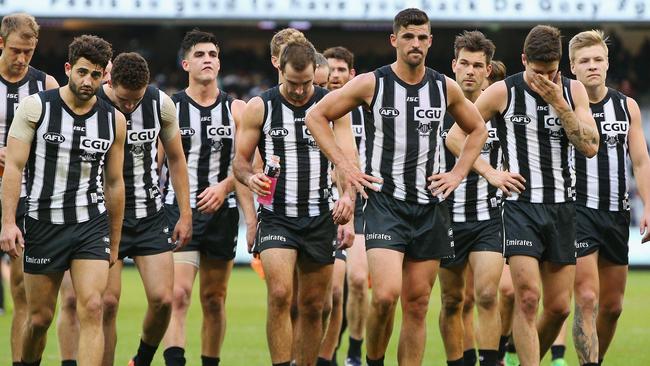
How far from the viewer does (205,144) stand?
1040cm

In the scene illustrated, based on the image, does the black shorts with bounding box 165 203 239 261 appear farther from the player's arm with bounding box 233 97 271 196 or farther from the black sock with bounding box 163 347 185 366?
the player's arm with bounding box 233 97 271 196

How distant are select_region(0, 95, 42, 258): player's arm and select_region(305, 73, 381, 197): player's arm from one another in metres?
1.83

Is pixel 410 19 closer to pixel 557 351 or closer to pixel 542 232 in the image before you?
pixel 542 232

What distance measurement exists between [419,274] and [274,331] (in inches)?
42.3

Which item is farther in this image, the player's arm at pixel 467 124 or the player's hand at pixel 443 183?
the player's arm at pixel 467 124

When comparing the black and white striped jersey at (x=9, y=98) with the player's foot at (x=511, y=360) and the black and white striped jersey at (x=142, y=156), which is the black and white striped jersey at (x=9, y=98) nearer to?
the black and white striped jersey at (x=142, y=156)

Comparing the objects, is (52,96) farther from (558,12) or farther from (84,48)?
(558,12)

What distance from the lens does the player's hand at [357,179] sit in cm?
868

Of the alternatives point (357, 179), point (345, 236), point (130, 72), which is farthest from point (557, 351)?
point (130, 72)

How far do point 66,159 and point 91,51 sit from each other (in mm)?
724

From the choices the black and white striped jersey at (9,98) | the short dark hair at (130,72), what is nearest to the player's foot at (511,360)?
the short dark hair at (130,72)

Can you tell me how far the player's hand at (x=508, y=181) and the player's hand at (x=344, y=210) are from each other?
39.3 inches

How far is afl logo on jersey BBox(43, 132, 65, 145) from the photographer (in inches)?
334

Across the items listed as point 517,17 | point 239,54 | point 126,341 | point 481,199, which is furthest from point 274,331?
point 239,54
